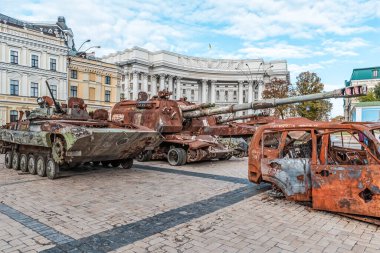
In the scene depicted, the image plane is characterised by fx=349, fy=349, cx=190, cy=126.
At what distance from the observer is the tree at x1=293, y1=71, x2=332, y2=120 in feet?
117

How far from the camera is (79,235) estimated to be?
510 cm

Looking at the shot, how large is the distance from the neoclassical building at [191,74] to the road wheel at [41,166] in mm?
66693

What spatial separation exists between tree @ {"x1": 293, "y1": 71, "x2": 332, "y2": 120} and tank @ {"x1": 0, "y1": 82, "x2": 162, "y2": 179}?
27.6m

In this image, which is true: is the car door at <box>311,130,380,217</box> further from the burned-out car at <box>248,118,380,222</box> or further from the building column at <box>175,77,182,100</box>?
the building column at <box>175,77,182,100</box>

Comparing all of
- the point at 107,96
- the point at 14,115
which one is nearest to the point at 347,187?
the point at 14,115

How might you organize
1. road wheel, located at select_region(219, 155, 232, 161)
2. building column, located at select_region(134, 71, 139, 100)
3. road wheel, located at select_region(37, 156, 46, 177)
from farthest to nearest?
building column, located at select_region(134, 71, 139, 100) → road wheel, located at select_region(219, 155, 232, 161) → road wheel, located at select_region(37, 156, 46, 177)

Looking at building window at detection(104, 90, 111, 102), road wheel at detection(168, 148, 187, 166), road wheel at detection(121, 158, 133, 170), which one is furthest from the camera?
building window at detection(104, 90, 111, 102)

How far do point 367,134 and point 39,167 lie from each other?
28.7 ft

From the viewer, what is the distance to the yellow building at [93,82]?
4338 centimetres

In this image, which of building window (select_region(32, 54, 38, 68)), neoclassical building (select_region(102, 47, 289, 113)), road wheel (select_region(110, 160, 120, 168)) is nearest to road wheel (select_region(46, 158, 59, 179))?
road wheel (select_region(110, 160, 120, 168))

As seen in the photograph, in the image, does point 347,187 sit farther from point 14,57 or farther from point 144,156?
point 14,57

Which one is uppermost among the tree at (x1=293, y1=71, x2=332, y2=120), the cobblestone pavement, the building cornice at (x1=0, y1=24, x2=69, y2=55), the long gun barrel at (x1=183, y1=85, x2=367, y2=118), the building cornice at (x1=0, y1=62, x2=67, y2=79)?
the building cornice at (x1=0, y1=24, x2=69, y2=55)

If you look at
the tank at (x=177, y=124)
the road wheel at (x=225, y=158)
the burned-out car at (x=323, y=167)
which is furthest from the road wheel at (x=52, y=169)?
the road wheel at (x=225, y=158)

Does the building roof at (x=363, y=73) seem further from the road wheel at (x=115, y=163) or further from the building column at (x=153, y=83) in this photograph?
the road wheel at (x=115, y=163)
